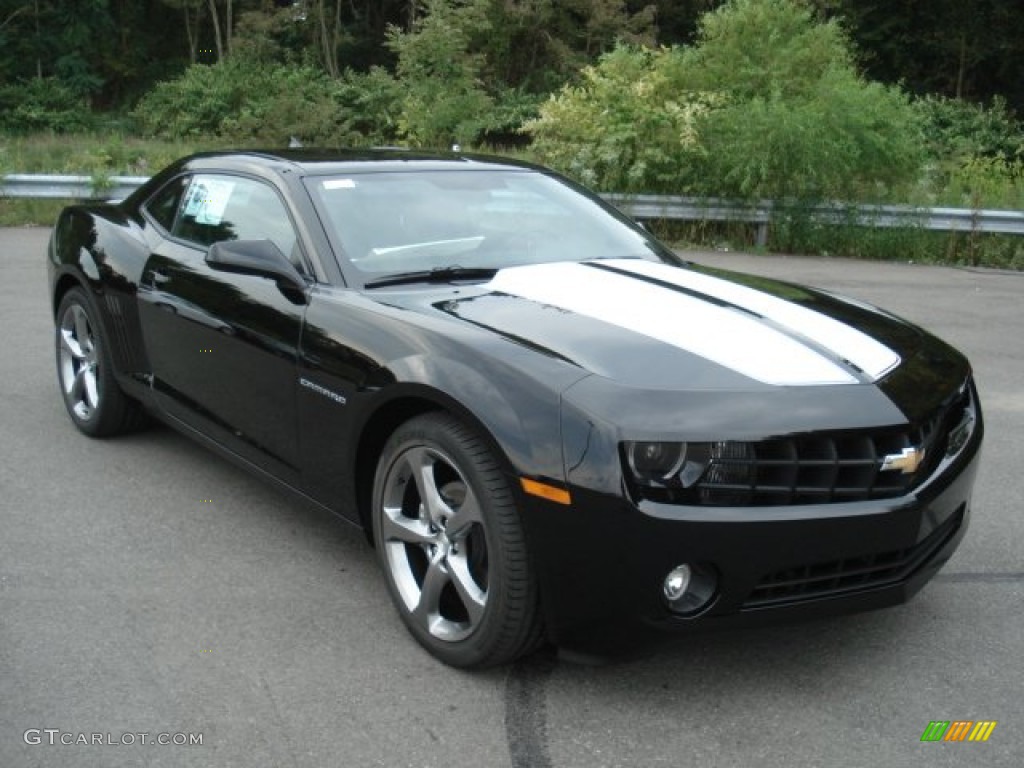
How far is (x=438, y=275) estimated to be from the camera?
3.90 metres

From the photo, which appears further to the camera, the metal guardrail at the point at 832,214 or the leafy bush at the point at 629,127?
the leafy bush at the point at 629,127

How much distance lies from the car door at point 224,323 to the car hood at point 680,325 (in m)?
0.57

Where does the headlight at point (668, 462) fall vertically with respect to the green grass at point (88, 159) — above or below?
above

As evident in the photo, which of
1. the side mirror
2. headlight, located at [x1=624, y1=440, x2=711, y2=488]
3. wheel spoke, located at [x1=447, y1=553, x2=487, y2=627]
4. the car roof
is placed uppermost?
the car roof

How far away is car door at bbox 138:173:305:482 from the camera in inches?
153

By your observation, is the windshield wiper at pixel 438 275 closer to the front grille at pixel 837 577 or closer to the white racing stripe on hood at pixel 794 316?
the white racing stripe on hood at pixel 794 316

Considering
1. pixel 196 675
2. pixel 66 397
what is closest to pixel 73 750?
pixel 196 675

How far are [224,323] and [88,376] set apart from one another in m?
1.67

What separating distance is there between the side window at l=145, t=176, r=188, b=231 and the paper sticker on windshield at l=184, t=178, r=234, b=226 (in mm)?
98

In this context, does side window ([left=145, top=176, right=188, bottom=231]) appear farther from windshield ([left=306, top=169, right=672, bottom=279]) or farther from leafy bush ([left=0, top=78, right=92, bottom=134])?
leafy bush ([left=0, top=78, right=92, bottom=134])

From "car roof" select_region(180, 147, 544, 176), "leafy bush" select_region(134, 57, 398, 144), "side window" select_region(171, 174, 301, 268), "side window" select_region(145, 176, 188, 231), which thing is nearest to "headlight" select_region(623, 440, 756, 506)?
"side window" select_region(171, 174, 301, 268)

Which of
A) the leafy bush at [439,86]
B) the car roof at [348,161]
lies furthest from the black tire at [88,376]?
the leafy bush at [439,86]

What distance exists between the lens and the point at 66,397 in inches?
223

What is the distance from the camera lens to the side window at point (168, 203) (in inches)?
195
